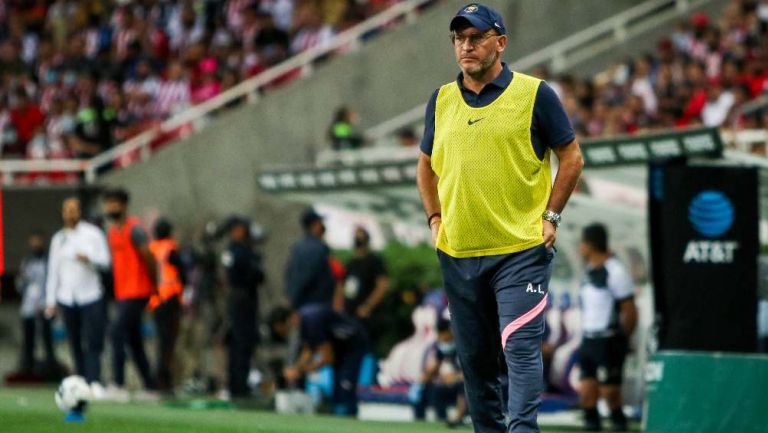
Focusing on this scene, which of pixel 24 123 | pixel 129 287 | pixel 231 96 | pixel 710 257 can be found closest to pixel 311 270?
pixel 129 287

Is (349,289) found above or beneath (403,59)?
beneath

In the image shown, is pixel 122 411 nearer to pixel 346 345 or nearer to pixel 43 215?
pixel 346 345

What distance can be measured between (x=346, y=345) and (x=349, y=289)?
1192 millimetres

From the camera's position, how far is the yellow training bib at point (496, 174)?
889cm

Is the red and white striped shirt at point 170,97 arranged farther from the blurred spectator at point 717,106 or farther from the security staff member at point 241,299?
the blurred spectator at point 717,106

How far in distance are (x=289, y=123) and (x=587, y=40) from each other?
448cm

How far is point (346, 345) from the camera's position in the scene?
18.1m

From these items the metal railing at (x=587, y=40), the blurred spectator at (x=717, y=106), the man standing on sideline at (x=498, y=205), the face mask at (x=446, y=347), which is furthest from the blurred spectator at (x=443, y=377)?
the metal railing at (x=587, y=40)

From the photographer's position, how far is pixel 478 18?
8.88 m

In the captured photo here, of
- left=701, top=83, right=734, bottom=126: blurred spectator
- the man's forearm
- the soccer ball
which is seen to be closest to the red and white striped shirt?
left=701, top=83, right=734, bottom=126: blurred spectator

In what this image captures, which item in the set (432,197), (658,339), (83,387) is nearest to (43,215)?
(83,387)

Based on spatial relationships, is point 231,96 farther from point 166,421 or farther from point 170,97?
point 166,421

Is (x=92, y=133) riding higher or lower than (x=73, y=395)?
higher

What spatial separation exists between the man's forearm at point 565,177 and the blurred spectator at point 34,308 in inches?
609
